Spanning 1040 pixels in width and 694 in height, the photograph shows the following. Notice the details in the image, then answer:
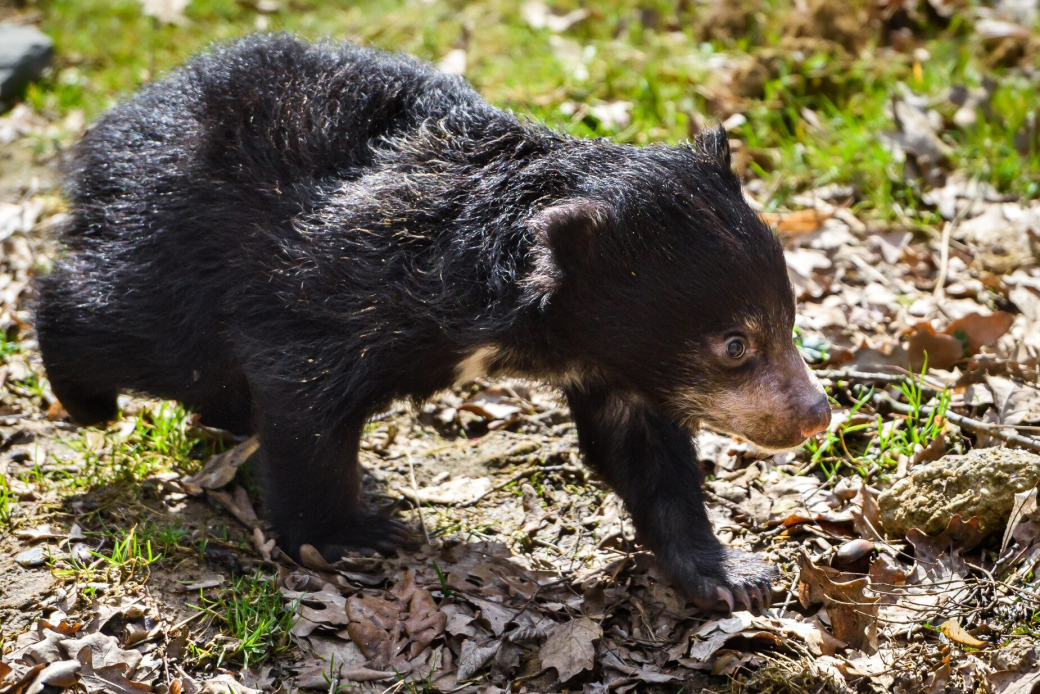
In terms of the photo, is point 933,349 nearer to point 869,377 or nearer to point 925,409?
point 869,377

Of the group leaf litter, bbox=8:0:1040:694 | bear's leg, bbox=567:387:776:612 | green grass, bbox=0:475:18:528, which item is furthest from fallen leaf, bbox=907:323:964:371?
green grass, bbox=0:475:18:528

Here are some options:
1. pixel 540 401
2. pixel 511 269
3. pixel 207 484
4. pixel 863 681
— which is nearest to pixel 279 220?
pixel 511 269

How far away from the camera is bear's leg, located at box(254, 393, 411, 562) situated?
474 centimetres

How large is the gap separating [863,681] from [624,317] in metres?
1.70

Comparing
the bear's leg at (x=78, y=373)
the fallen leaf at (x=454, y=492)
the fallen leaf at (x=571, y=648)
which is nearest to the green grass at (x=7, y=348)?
the bear's leg at (x=78, y=373)

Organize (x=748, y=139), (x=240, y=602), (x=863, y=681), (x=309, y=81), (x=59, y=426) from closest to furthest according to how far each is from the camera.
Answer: (x=863, y=681) → (x=240, y=602) → (x=309, y=81) → (x=59, y=426) → (x=748, y=139)

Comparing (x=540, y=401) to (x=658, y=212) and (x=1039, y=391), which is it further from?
(x=1039, y=391)

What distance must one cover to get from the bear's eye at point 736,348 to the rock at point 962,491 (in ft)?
3.83

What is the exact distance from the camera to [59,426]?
5.98 metres

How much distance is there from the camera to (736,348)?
437 cm

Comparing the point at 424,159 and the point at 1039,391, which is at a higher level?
the point at 424,159

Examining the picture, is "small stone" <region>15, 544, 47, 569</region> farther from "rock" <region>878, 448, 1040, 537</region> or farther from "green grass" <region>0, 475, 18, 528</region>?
"rock" <region>878, 448, 1040, 537</region>

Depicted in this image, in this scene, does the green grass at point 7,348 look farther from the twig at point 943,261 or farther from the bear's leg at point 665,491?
the twig at point 943,261

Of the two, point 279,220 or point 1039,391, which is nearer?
point 279,220
